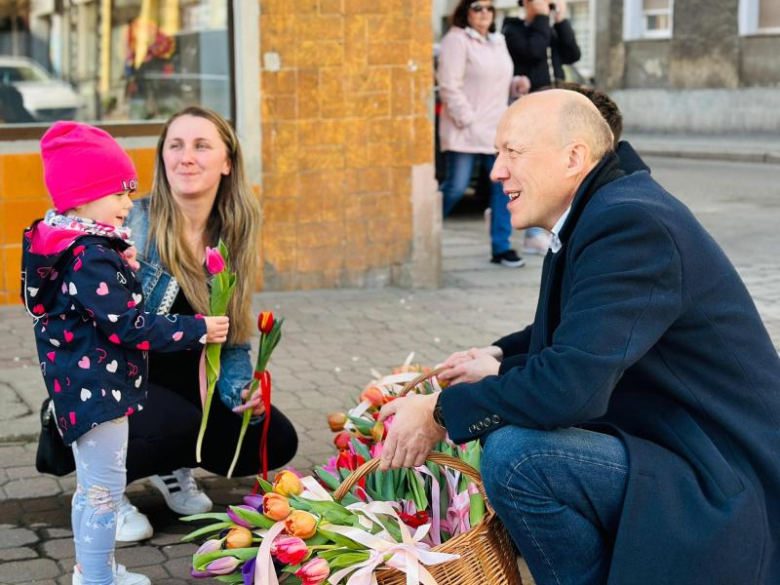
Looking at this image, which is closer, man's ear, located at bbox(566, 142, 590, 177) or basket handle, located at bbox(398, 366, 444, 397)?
man's ear, located at bbox(566, 142, 590, 177)

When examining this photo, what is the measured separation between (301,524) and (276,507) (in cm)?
10

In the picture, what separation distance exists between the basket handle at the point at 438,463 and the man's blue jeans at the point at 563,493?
17cm

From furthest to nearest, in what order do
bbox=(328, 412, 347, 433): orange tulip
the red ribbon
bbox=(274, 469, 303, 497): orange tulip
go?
1. bbox=(328, 412, 347, 433): orange tulip
2. the red ribbon
3. bbox=(274, 469, 303, 497): orange tulip

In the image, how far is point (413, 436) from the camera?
3166mm

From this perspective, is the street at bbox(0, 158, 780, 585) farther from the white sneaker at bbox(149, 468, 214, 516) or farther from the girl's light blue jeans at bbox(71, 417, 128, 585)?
the girl's light blue jeans at bbox(71, 417, 128, 585)

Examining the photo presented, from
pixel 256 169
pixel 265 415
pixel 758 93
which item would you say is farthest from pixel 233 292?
pixel 758 93

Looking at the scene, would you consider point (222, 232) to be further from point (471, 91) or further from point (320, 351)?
point (471, 91)

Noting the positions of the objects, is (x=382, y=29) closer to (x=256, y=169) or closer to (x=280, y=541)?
(x=256, y=169)

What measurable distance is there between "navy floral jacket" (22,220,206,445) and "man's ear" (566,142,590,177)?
49.5 inches

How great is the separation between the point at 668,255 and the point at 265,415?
1.74 m

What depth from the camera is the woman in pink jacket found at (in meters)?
8.85

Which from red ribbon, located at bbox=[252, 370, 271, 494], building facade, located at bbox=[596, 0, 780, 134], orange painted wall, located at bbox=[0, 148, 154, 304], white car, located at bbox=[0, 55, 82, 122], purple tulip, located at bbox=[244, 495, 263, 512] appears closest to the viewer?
purple tulip, located at bbox=[244, 495, 263, 512]

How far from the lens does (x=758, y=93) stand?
2286 cm

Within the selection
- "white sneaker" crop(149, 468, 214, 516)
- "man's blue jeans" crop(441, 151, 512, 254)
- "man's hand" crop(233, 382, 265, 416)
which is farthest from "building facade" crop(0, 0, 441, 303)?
"man's hand" crop(233, 382, 265, 416)
